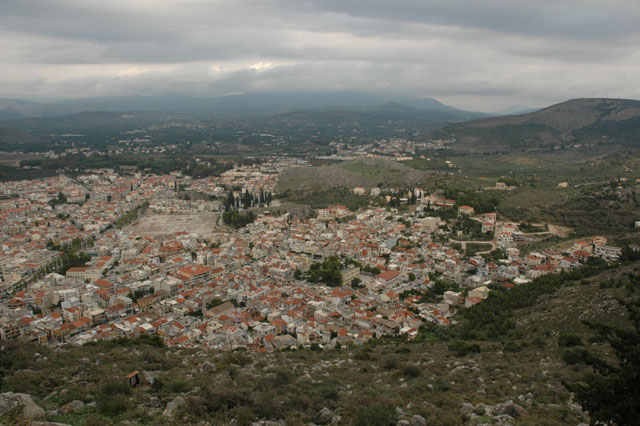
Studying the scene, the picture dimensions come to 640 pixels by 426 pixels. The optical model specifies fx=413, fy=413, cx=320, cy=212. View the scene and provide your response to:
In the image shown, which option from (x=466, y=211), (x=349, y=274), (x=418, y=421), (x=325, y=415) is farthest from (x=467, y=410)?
(x=466, y=211)

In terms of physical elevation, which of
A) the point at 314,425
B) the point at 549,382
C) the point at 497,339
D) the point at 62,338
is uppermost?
the point at 314,425

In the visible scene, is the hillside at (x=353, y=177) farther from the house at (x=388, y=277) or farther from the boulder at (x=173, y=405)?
the boulder at (x=173, y=405)

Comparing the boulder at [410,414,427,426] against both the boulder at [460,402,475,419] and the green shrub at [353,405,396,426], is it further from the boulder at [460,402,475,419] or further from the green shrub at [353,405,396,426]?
the boulder at [460,402,475,419]

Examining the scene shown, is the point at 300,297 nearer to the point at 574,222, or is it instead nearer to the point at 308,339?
the point at 308,339

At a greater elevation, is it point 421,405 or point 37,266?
point 421,405

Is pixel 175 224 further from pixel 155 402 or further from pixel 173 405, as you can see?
pixel 173 405

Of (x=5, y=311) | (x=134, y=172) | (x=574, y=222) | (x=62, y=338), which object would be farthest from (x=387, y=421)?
(x=134, y=172)
